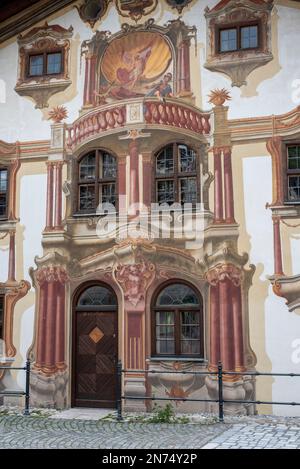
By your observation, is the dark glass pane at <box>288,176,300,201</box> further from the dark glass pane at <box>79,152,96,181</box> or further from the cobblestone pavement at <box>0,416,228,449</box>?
the cobblestone pavement at <box>0,416,228,449</box>

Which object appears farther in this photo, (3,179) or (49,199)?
(3,179)

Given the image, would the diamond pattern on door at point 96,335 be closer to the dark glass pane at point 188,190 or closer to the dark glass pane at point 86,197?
the dark glass pane at point 86,197

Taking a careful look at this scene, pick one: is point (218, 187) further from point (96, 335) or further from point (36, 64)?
point (36, 64)

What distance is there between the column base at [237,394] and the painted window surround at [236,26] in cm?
627

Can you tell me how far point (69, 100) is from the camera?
13508 millimetres

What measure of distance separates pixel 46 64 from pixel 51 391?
7632mm

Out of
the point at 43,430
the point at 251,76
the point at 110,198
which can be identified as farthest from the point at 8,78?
the point at 43,430

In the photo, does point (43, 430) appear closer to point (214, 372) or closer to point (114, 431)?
point (114, 431)

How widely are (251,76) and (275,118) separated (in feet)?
3.56

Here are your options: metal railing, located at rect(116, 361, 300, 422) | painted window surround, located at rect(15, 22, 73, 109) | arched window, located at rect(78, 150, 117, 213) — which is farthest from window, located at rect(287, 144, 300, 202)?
painted window surround, located at rect(15, 22, 73, 109)

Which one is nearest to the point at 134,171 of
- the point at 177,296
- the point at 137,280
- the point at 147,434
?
the point at 137,280

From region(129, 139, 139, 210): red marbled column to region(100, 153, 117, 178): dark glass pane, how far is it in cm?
47

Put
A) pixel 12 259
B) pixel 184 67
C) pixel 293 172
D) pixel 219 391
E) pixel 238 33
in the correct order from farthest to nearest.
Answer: pixel 12 259, pixel 184 67, pixel 238 33, pixel 293 172, pixel 219 391

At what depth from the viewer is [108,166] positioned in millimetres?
13164
